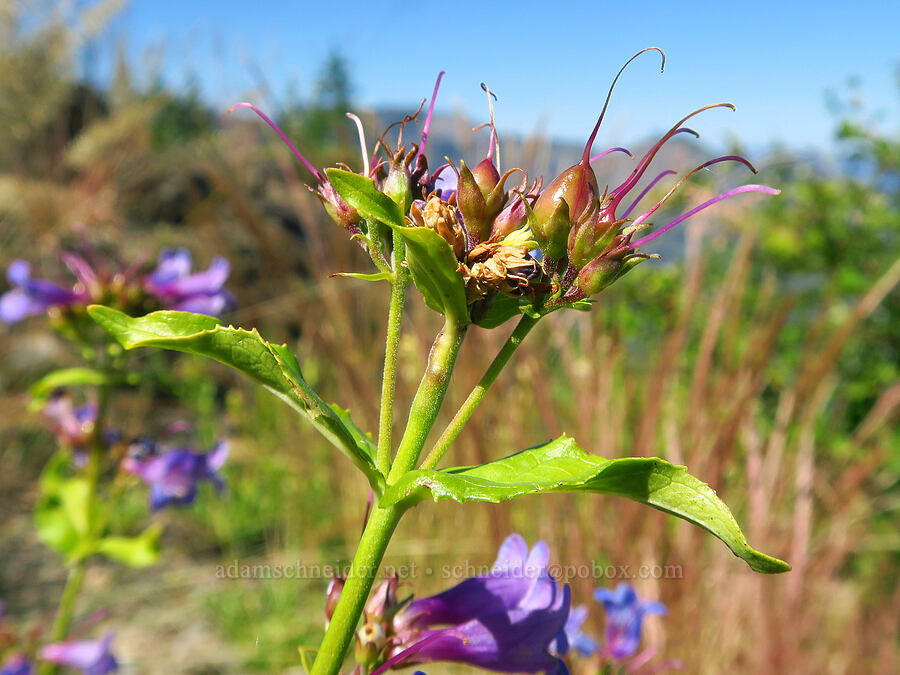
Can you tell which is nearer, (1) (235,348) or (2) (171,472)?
(1) (235,348)

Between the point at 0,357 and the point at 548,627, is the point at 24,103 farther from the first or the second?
the point at 548,627

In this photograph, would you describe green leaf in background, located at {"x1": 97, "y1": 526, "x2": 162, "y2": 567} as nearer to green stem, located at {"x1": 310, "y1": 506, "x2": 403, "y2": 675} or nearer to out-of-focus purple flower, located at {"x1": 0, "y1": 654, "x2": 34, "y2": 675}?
out-of-focus purple flower, located at {"x1": 0, "y1": 654, "x2": 34, "y2": 675}

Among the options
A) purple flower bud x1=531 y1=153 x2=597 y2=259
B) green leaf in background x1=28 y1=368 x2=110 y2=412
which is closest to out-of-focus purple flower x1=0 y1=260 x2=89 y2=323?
green leaf in background x1=28 y1=368 x2=110 y2=412

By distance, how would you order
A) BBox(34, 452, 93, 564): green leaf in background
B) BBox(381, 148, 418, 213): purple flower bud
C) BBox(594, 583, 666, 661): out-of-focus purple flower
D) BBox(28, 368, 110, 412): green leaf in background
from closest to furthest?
1. BBox(381, 148, 418, 213): purple flower bud
2. BBox(594, 583, 666, 661): out-of-focus purple flower
3. BBox(28, 368, 110, 412): green leaf in background
4. BBox(34, 452, 93, 564): green leaf in background

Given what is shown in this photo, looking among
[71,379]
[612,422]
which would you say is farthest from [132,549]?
[612,422]

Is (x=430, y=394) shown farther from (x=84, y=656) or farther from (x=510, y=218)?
(x=84, y=656)

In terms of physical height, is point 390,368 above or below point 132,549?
above

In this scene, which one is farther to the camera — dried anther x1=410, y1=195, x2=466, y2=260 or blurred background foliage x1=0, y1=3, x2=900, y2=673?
blurred background foliage x1=0, y1=3, x2=900, y2=673
